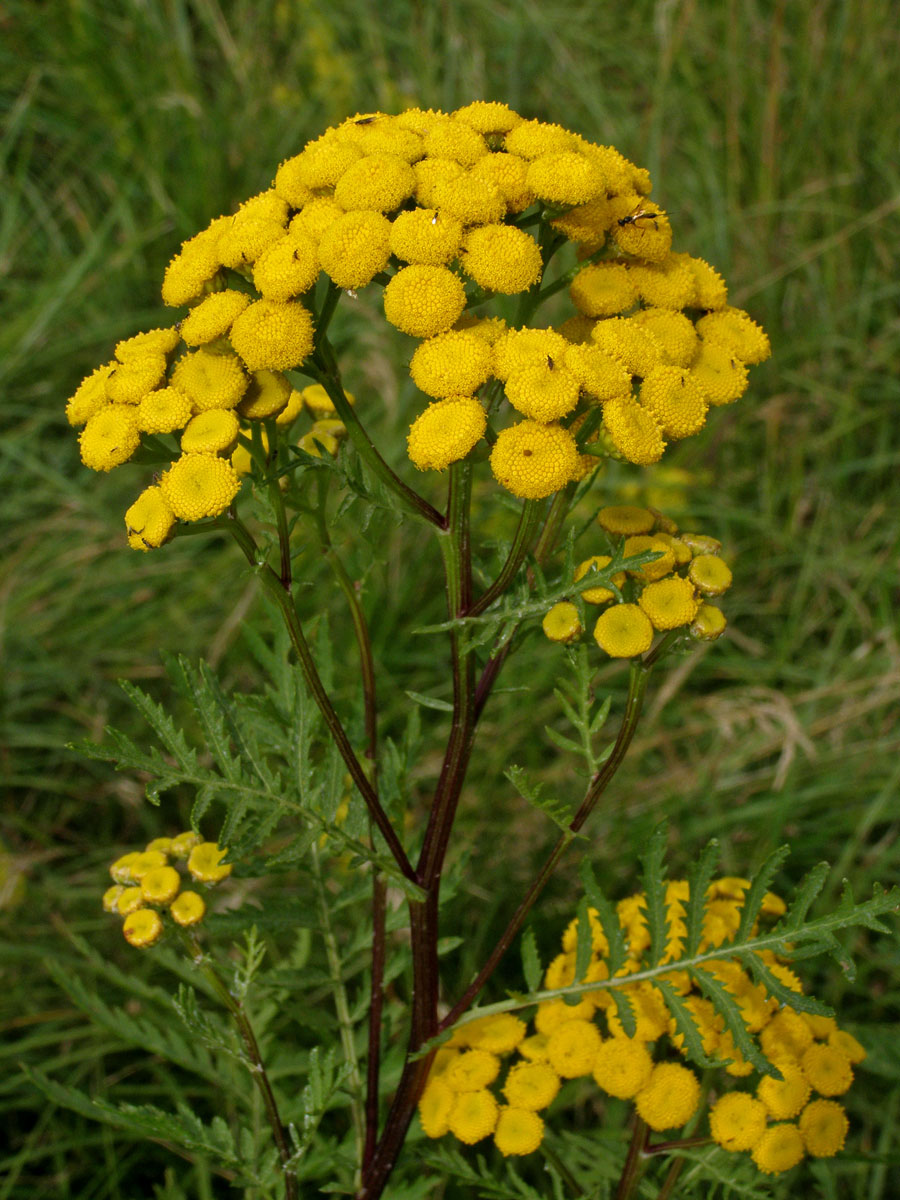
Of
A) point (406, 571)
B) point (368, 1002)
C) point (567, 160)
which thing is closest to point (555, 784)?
point (406, 571)

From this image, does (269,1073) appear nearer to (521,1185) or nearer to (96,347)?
(521,1185)

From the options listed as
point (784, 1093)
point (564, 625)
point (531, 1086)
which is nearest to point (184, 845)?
point (531, 1086)

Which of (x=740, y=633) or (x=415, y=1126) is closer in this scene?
(x=415, y=1126)

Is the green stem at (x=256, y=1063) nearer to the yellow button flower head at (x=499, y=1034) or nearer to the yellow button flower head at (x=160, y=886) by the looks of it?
the yellow button flower head at (x=160, y=886)

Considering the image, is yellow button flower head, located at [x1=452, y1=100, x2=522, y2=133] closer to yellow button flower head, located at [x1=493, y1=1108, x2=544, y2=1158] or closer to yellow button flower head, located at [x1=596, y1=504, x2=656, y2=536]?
yellow button flower head, located at [x1=596, y1=504, x2=656, y2=536]

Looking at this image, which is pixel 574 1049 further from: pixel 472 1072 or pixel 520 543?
pixel 520 543

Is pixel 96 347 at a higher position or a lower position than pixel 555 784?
higher

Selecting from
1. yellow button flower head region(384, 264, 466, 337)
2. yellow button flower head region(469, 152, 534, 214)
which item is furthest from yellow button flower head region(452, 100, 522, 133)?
yellow button flower head region(384, 264, 466, 337)
